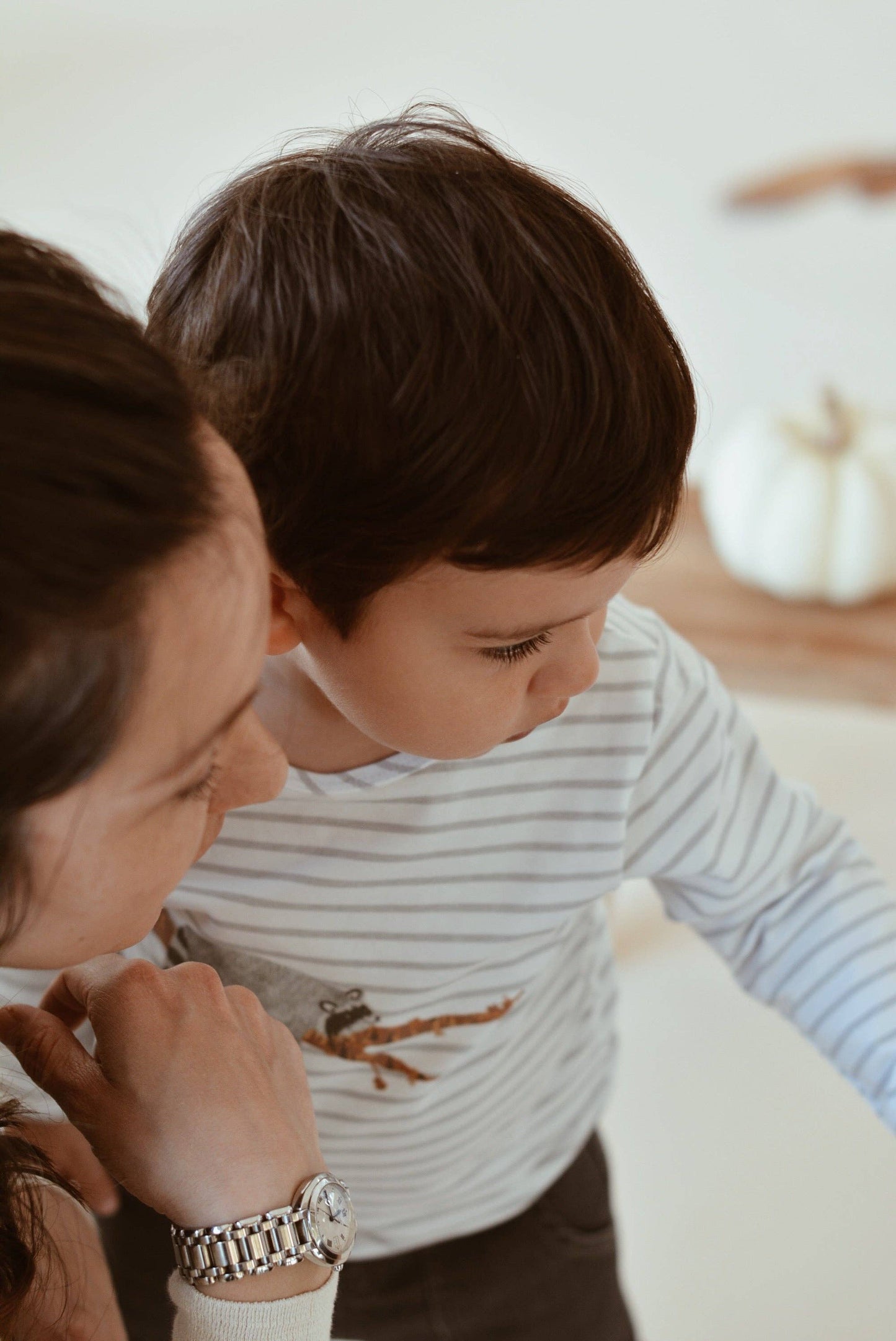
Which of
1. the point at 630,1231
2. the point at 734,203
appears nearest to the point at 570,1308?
the point at 630,1231

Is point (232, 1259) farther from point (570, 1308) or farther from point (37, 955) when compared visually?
point (570, 1308)

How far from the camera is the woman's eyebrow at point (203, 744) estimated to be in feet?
1.39

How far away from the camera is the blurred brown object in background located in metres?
2.12

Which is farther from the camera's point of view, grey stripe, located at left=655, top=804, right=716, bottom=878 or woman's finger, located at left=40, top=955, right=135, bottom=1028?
grey stripe, located at left=655, top=804, right=716, bottom=878

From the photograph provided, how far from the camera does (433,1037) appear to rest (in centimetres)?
73

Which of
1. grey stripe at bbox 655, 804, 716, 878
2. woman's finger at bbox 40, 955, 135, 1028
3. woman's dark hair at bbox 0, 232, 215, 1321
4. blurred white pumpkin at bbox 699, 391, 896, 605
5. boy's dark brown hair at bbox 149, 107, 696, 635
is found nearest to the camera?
woman's dark hair at bbox 0, 232, 215, 1321

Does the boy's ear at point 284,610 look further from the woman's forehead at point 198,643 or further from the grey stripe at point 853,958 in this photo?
the grey stripe at point 853,958

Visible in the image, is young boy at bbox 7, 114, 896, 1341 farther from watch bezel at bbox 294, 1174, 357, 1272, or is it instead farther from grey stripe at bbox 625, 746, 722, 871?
watch bezel at bbox 294, 1174, 357, 1272

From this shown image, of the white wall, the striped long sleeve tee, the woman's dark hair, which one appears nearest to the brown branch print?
the striped long sleeve tee

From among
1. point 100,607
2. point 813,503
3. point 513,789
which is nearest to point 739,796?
point 513,789

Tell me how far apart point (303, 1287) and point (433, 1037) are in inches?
8.1

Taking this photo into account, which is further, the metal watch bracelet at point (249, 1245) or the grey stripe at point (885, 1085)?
the grey stripe at point (885, 1085)

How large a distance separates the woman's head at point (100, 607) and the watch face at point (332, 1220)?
17 centimetres

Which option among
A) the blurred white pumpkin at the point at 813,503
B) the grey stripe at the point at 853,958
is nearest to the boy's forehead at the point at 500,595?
the grey stripe at the point at 853,958
